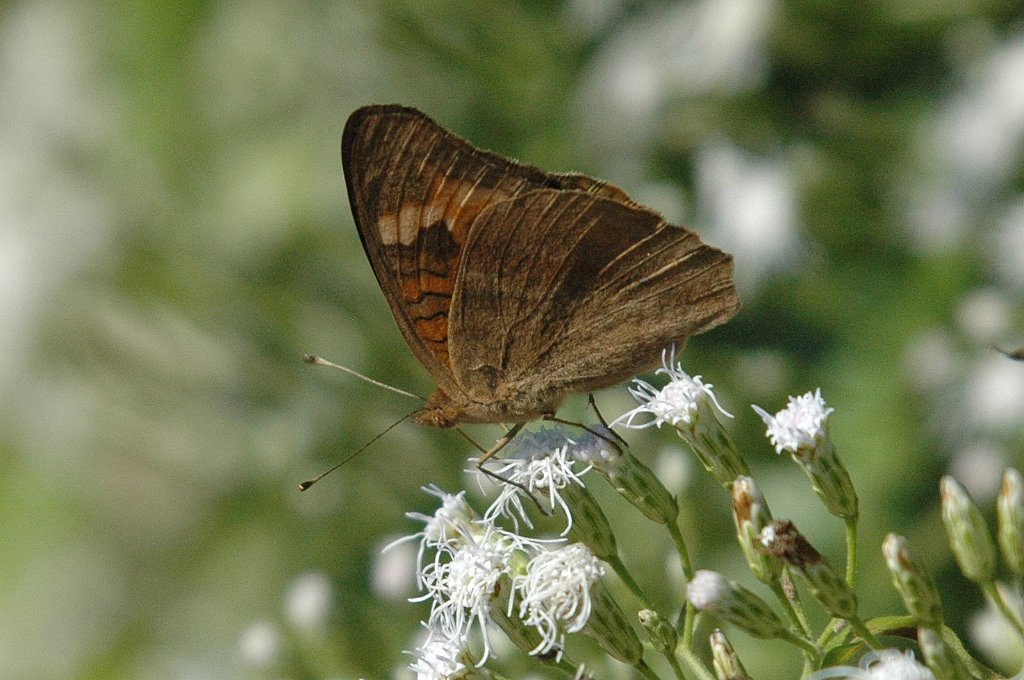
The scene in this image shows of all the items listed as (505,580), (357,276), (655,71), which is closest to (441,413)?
(505,580)

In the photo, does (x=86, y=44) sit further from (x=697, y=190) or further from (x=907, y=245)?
(x=907, y=245)

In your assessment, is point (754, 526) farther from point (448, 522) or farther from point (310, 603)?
point (310, 603)

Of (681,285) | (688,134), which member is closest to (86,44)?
(688,134)

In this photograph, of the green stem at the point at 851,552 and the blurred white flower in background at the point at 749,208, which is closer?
the green stem at the point at 851,552

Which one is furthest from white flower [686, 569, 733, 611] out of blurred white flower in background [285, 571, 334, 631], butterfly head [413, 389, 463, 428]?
blurred white flower in background [285, 571, 334, 631]

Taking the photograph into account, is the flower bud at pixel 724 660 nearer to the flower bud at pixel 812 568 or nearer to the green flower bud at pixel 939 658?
the flower bud at pixel 812 568

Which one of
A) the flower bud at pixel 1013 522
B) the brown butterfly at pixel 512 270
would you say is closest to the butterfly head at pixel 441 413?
the brown butterfly at pixel 512 270
